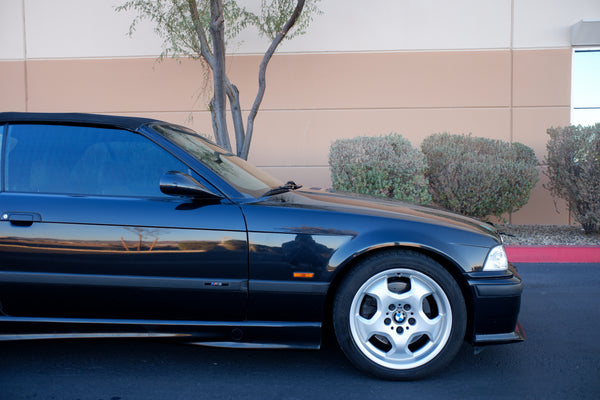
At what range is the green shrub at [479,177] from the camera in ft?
23.2

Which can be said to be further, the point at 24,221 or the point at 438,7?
the point at 438,7

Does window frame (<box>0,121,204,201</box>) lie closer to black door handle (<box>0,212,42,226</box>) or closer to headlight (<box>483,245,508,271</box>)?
black door handle (<box>0,212,42,226</box>)

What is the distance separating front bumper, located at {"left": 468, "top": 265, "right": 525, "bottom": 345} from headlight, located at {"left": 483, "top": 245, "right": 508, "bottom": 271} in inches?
1.6

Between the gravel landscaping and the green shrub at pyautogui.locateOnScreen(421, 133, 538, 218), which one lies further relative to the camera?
the green shrub at pyautogui.locateOnScreen(421, 133, 538, 218)

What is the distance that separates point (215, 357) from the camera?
340cm

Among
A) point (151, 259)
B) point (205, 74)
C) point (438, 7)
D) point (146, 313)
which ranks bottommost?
point (146, 313)

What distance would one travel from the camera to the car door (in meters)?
2.92

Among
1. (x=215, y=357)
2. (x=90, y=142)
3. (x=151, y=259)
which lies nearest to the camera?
(x=151, y=259)

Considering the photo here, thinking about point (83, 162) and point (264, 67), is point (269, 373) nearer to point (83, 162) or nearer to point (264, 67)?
point (83, 162)

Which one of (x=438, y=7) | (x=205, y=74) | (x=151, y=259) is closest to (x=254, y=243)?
(x=151, y=259)

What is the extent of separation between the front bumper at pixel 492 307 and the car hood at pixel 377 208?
0.30 meters

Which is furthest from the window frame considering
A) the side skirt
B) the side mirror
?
the side skirt

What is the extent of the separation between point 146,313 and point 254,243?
0.75m

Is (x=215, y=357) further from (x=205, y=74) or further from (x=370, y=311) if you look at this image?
(x=205, y=74)
